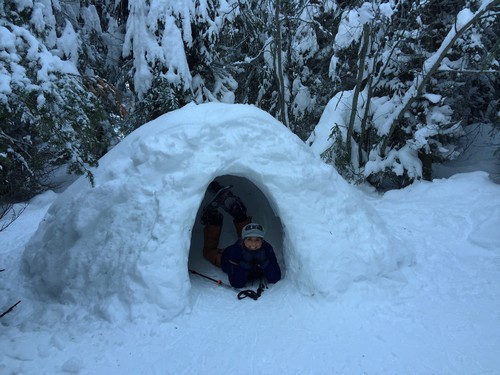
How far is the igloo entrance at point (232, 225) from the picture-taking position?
17.0 ft

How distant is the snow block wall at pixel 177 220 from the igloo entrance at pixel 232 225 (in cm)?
115

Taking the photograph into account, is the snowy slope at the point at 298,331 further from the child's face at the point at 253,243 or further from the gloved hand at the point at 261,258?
the child's face at the point at 253,243

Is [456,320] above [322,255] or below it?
below

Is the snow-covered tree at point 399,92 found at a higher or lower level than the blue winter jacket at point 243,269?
higher

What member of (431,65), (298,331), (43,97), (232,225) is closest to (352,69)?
(431,65)

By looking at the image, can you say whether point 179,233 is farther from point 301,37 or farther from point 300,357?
point 301,37

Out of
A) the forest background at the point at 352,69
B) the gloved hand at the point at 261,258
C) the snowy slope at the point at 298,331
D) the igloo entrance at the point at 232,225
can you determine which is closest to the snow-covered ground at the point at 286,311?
the snowy slope at the point at 298,331

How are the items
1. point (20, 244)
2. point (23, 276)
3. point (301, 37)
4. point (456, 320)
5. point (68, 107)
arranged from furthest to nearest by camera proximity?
point (301, 37)
point (20, 244)
point (23, 276)
point (456, 320)
point (68, 107)

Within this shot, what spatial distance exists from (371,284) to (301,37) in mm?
7594

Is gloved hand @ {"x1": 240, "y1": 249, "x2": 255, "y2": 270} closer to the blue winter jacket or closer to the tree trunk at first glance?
the blue winter jacket

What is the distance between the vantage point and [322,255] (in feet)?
12.6

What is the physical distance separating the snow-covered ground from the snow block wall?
0.9 inches

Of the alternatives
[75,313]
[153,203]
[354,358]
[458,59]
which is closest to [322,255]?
[354,358]

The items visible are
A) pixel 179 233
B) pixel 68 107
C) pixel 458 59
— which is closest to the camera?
pixel 68 107
